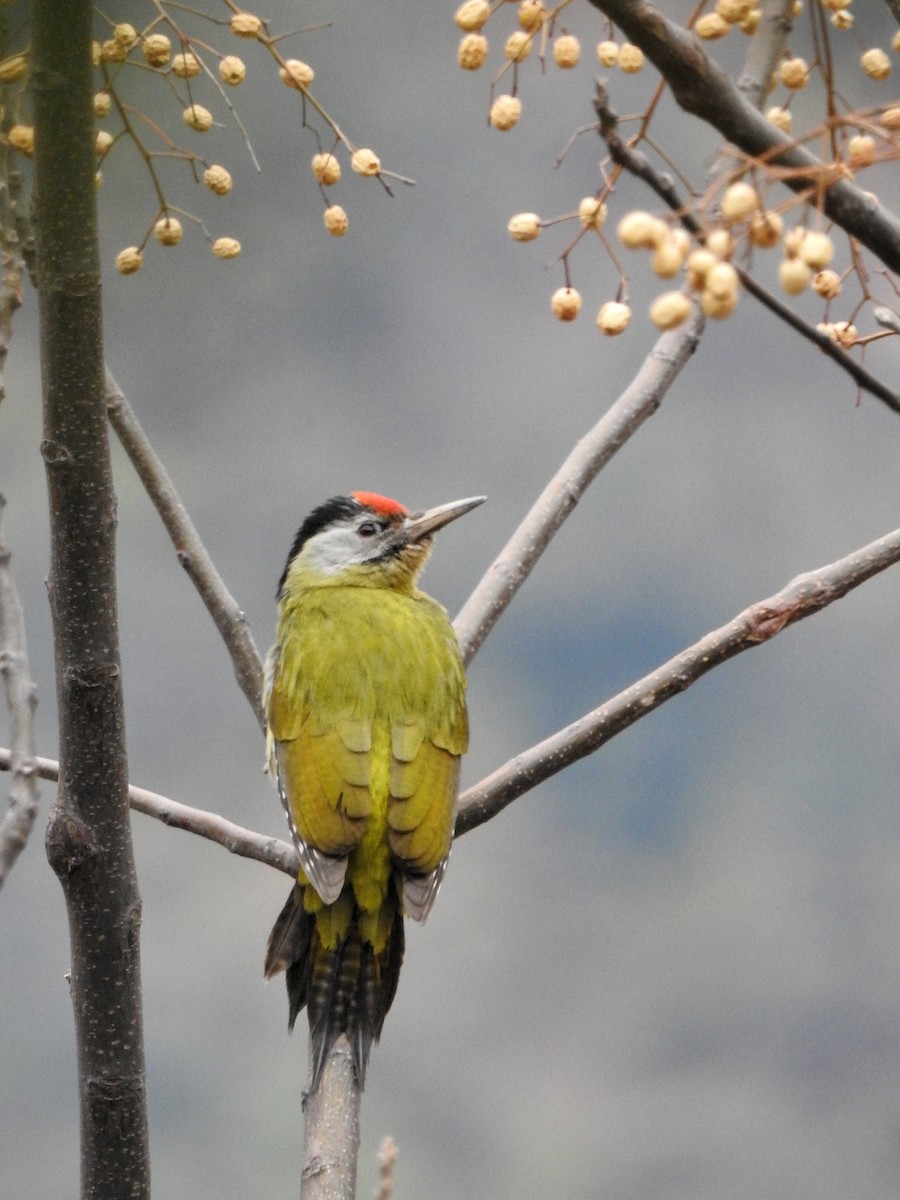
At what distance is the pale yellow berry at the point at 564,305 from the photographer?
1.20 m

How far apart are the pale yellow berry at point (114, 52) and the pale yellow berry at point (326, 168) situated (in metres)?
0.24

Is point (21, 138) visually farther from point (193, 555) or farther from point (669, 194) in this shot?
point (669, 194)

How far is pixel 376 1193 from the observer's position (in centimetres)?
117

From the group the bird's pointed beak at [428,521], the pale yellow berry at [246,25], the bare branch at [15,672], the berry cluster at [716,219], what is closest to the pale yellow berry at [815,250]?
the berry cluster at [716,219]

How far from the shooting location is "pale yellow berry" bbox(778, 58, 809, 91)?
1.37 metres

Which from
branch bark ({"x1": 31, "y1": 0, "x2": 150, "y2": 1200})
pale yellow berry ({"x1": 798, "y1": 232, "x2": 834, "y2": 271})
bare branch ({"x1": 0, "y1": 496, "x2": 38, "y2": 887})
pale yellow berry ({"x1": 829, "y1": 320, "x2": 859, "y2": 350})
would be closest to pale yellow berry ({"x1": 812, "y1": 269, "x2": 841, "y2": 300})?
pale yellow berry ({"x1": 829, "y1": 320, "x2": 859, "y2": 350})

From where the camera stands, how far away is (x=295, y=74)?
1.54 m

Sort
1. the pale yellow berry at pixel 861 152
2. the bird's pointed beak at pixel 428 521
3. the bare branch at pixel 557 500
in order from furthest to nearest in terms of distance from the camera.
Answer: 1. the bird's pointed beak at pixel 428 521
2. the bare branch at pixel 557 500
3. the pale yellow berry at pixel 861 152

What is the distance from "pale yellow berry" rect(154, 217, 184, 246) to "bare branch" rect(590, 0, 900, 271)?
89 centimetres

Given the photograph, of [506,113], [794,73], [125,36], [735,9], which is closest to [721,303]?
[735,9]

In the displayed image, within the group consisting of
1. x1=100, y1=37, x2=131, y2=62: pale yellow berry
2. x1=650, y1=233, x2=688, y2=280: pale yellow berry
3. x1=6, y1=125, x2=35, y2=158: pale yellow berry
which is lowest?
x1=650, y1=233, x2=688, y2=280: pale yellow berry

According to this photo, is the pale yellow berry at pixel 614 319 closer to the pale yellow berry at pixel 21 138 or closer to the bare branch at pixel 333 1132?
the pale yellow berry at pixel 21 138

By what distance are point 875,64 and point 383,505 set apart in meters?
1.35

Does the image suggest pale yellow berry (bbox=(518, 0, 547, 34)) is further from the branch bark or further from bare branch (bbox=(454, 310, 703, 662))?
bare branch (bbox=(454, 310, 703, 662))
